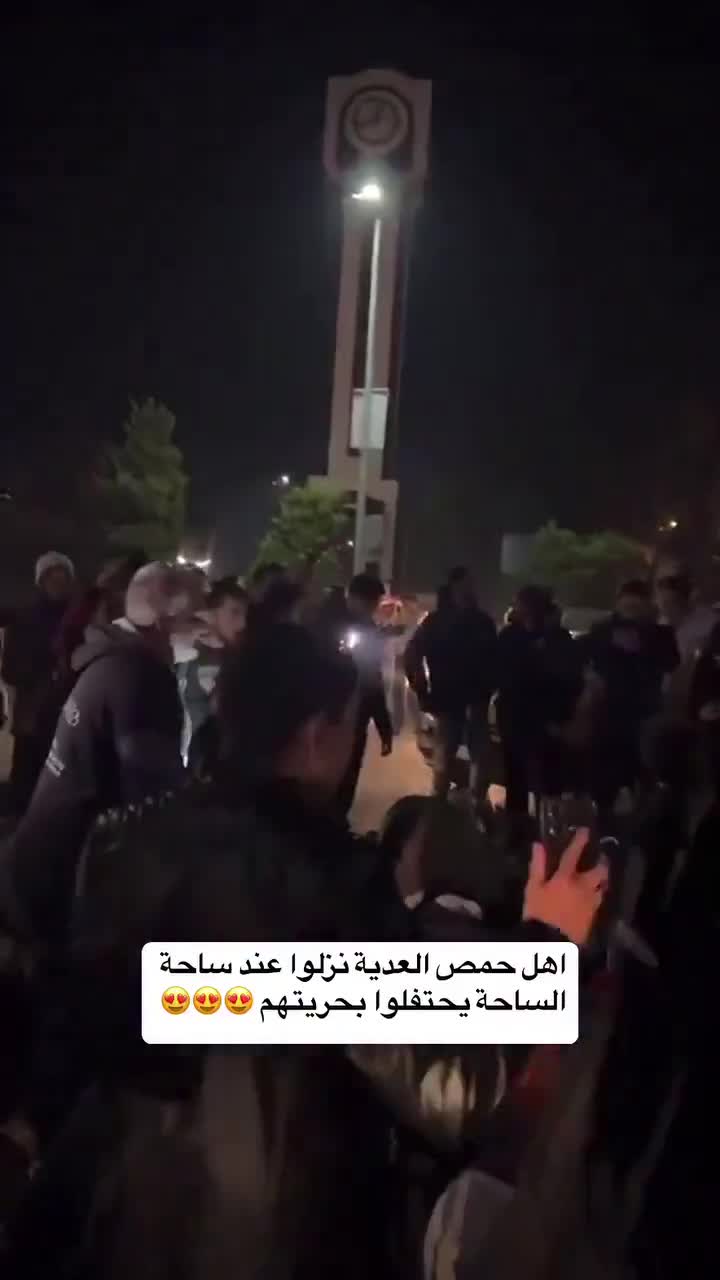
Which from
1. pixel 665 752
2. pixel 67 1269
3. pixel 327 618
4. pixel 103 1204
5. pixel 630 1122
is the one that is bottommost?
pixel 67 1269

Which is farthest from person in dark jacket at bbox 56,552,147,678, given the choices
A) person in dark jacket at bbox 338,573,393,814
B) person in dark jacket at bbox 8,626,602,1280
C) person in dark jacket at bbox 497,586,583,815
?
person in dark jacket at bbox 8,626,602,1280

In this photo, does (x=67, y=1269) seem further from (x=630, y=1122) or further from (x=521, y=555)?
→ (x=521, y=555)

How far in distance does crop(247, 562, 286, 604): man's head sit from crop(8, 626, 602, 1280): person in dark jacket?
201 cm

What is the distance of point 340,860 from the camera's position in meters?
1.46

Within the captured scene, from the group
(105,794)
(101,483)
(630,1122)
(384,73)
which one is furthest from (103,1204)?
(101,483)

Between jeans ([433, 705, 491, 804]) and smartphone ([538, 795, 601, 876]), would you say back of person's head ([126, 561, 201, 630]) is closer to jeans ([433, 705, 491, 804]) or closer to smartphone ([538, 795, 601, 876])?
smartphone ([538, 795, 601, 876])

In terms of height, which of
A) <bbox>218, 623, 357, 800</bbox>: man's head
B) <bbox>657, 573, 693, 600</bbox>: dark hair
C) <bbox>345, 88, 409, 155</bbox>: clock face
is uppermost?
<bbox>345, 88, 409, 155</bbox>: clock face

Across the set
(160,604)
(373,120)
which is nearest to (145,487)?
(373,120)

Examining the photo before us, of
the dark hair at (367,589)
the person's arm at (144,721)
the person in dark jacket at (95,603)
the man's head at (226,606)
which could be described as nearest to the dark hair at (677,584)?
the dark hair at (367,589)

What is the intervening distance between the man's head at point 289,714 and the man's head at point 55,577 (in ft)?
8.85

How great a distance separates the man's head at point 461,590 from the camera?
5070mm

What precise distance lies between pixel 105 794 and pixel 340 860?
1.24 meters

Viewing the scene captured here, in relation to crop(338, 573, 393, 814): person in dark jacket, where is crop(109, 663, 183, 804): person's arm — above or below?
below

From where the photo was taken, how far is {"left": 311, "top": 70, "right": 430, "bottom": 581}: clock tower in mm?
8352
